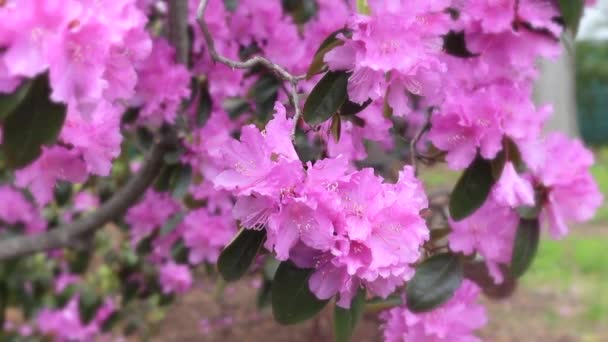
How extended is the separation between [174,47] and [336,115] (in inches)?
29.3

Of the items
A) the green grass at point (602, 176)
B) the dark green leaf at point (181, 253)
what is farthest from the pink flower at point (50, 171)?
the green grass at point (602, 176)

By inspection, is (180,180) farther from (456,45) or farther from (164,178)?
(456,45)

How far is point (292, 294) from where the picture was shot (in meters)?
0.83

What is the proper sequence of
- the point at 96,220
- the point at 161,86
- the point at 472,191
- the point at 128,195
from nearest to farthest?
Result: the point at 472,191
the point at 161,86
the point at 128,195
the point at 96,220

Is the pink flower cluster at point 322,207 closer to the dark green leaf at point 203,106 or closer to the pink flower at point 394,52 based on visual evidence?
the pink flower at point 394,52

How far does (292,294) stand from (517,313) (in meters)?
2.78

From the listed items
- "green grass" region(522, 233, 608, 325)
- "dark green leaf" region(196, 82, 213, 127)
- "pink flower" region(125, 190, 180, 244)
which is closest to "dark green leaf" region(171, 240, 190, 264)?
"pink flower" region(125, 190, 180, 244)

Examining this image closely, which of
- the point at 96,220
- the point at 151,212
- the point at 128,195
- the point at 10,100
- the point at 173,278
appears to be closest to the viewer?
the point at 10,100

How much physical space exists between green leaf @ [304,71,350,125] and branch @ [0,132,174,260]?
2.40 feet

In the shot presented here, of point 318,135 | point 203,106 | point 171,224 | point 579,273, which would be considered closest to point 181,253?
point 171,224

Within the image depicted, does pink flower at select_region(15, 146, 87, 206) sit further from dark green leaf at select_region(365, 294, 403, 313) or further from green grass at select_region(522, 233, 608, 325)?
green grass at select_region(522, 233, 608, 325)

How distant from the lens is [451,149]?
1044mm

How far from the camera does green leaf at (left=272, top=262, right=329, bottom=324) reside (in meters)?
0.82

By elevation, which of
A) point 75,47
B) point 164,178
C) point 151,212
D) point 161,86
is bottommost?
point 151,212
